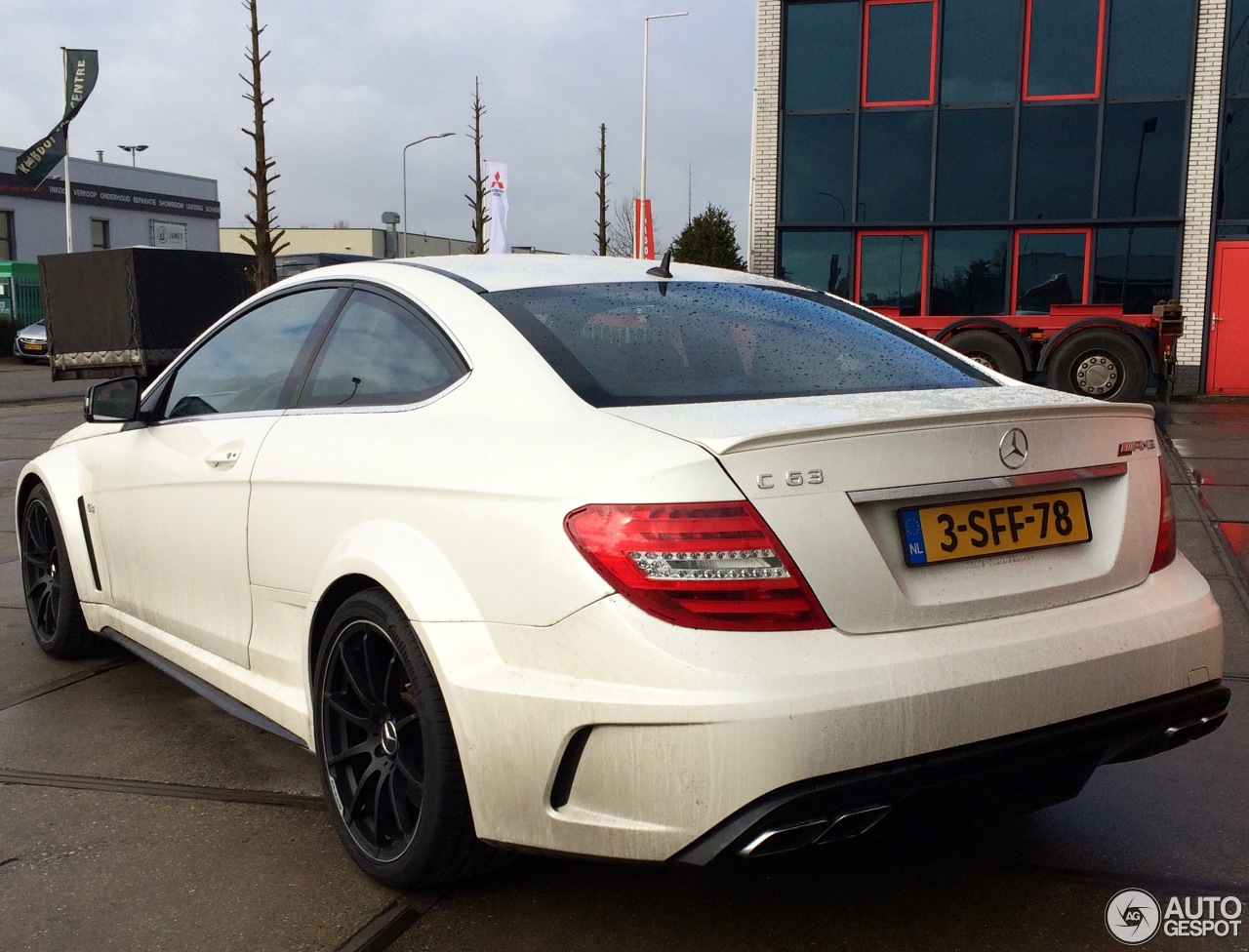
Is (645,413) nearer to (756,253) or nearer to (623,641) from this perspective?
(623,641)

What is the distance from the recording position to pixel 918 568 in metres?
2.32

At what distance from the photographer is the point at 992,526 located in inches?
95.3

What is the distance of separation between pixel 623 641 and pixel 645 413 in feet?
1.69

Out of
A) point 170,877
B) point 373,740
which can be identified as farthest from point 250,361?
point 170,877

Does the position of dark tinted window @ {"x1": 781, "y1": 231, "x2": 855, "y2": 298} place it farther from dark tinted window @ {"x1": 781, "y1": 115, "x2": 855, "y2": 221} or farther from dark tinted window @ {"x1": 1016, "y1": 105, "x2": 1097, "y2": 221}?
dark tinted window @ {"x1": 1016, "y1": 105, "x2": 1097, "y2": 221}

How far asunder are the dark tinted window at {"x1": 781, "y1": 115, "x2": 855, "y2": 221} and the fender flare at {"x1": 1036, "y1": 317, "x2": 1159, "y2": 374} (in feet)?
16.9

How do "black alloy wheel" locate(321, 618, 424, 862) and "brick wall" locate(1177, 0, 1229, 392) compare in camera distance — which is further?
"brick wall" locate(1177, 0, 1229, 392)

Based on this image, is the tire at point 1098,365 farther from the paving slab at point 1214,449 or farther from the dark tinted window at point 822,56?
the dark tinted window at point 822,56

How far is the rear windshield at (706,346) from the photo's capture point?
8.79 feet

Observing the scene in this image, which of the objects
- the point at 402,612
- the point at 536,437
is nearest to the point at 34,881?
the point at 402,612

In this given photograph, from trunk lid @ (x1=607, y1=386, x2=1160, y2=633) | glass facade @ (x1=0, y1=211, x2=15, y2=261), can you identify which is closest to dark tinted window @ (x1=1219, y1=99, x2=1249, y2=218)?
trunk lid @ (x1=607, y1=386, x2=1160, y2=633)

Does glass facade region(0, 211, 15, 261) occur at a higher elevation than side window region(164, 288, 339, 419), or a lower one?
higher

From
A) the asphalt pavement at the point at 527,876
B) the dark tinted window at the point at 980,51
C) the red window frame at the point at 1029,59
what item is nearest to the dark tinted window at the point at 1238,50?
the red window frame at the point at 1029,59

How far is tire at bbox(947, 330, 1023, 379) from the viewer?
1512 cm
